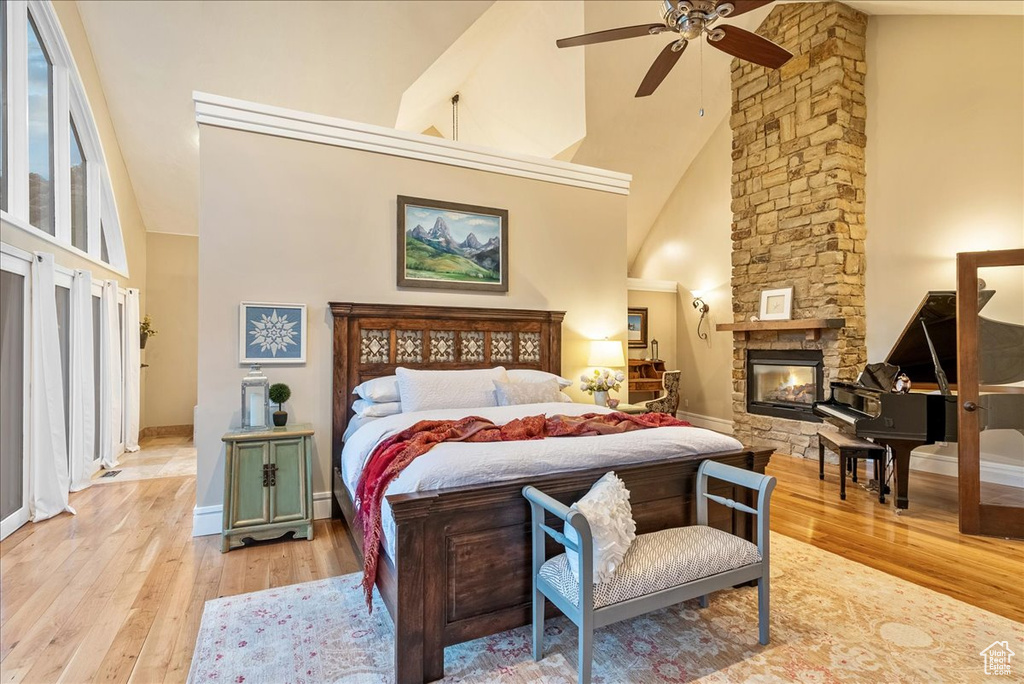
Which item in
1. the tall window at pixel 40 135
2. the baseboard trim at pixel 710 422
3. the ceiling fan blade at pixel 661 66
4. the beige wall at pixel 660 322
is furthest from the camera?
the beige wall at pixel 660 322

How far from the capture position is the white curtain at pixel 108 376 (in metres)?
5.13

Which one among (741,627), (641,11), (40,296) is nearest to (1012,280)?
(741,627)

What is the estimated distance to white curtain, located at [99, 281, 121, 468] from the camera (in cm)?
513

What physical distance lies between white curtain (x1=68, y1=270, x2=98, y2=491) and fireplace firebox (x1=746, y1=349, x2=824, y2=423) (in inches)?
288

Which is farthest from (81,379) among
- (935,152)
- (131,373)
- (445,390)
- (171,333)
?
(935,152)

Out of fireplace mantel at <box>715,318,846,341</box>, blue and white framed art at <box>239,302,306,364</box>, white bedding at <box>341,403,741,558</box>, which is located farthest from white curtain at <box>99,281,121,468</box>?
fireplace mantel at <box>715,318,846,341</box>

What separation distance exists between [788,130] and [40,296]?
24.8ft

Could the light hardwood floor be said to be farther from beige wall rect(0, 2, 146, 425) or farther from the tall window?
the tall window

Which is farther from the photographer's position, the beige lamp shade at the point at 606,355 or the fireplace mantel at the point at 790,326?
the fireplace mantel at the point at 790,326

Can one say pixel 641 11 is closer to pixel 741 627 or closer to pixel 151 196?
pixel 741 627

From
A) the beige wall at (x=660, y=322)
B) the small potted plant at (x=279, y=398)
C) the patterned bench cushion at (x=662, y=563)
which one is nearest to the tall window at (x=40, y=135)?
the small potted plant at (x=279, y=398)

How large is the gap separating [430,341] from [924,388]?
4431mm

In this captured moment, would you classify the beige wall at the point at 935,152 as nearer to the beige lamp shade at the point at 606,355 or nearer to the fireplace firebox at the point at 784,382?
the fireplace firebox at the point at 784,382

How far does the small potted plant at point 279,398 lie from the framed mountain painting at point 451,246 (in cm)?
122
